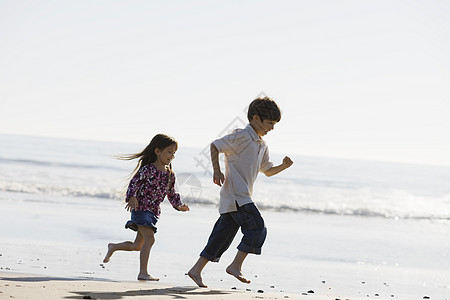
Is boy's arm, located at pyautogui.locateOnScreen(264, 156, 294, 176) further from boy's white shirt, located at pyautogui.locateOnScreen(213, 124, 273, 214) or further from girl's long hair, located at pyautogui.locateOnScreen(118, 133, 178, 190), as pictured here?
girl's long hair, located at pyautogui.locateOnScreen(118, 133, 178, 190)

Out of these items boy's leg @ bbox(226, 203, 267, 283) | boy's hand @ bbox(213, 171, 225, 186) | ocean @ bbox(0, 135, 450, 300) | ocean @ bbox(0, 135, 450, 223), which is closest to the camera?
boy's hand @ bbox(213, 171, 225, 186)

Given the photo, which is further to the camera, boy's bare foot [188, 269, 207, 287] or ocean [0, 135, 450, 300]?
ocean [0, 135, 450, 300]

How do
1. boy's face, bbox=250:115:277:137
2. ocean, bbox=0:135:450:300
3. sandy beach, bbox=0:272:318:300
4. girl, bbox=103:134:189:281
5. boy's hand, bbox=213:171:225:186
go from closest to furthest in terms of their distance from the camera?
sandy beach, bbox=0:272:318:300
boy's hand, bbox=213:171:225:186
boy's face, bbox=250:115:277:137
girl, bbox=103:134:189:281
ocean, bbox=0:135:450:300

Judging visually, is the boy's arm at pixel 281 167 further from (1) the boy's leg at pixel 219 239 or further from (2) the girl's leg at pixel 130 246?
(2) the girl's leg at pixel 130 246

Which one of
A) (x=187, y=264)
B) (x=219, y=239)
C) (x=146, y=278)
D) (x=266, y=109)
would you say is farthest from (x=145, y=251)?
(x=266, y=109)

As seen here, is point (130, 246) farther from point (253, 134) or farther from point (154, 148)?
point (253, 134)

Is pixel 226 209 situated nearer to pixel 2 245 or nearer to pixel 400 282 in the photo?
pixel 400 282

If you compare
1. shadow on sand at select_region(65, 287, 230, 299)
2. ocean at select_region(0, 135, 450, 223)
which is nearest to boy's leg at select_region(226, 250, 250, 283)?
shadow on sand at select_region(65, 287, 230, 299)

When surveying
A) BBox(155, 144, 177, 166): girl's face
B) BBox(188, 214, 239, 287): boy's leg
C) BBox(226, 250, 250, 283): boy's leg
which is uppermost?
BBox(155, 144, 177, 166): girl's face

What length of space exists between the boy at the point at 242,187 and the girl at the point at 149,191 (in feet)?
1.76

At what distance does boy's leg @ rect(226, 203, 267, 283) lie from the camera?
16.2 feet

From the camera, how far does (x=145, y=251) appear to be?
5.42 m

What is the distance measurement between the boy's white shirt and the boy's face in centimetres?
5

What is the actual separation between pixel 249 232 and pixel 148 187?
3.39 feet
